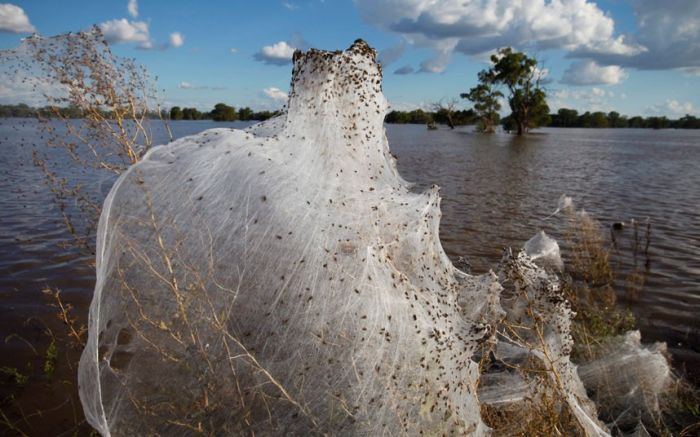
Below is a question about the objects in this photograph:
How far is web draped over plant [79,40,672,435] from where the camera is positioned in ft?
8.79

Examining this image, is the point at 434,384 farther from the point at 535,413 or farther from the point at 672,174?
the point at 672,174

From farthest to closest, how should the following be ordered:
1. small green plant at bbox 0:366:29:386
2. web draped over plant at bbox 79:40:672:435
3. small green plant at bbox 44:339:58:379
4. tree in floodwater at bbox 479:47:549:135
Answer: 1. tree in floodwater at bbox 479:47:549:135
2. small green plant at bbox 44:339:58:379
3. small green plant at bbox 0:366:29:386
4. web draped over plant at bbox 79:40:672:435

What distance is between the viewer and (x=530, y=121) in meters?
54.8

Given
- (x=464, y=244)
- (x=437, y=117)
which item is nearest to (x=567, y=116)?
(x=437, y=117)

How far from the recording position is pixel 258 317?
280 cm

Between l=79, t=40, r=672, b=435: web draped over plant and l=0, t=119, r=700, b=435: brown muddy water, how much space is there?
114 cm

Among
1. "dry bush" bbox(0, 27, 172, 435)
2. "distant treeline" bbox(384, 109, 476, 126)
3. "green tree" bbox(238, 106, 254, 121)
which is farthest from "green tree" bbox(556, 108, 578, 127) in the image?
"dry bush" bbox(0, 27, 172, 435)

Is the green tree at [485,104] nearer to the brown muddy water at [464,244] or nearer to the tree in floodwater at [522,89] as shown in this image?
the tree in floodwater at [522,89]

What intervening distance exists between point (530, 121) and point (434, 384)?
188 ft

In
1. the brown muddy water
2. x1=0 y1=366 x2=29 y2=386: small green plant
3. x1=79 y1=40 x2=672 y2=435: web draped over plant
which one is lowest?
x1=0 y1=366 x2=29 y2=386: small green plant

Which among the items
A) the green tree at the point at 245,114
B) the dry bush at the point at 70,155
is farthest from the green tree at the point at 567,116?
the dry bush at the point at 70,155

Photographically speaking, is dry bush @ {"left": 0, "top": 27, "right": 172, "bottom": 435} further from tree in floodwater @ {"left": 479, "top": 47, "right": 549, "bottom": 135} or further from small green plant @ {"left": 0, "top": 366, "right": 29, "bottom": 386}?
tree in floodwater @ {"left": 479, "top": 47, "right": 549, "bottom": 135}

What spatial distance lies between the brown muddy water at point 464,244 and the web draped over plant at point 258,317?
114 centimetres

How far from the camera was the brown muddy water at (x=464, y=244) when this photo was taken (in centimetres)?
445
